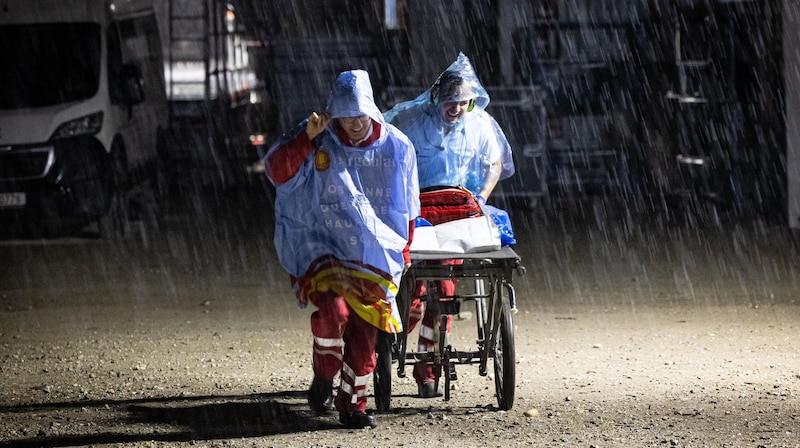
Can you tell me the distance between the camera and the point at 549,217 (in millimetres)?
16406

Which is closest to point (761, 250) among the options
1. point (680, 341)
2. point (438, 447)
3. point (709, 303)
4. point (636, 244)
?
point (636, 244)

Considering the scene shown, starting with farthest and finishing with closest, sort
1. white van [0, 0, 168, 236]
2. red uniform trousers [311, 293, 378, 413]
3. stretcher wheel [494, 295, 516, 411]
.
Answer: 1. white van [0, 0, 168, 236]
2. stretcher wheel [494, 295, 516, 411]
3. red uniform trousers [311, 293, 378, 413]

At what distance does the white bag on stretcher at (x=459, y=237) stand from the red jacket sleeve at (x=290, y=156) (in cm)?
70

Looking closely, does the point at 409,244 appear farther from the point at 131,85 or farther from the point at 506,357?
the point at 131,85

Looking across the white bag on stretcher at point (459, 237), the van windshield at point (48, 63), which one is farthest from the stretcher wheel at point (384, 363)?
the van windshield at point (48, 63)

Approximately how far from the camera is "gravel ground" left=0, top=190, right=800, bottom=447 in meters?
6.36

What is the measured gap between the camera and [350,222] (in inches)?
246

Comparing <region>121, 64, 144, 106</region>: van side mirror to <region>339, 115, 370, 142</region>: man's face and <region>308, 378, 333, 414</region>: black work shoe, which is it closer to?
<region>308, 378, 333, 414</region>: black work shoe

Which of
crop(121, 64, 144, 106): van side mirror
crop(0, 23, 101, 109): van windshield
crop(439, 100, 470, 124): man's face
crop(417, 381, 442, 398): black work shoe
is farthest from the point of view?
crop(121, 64, 144, 106): van side mirror

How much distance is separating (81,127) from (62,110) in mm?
291

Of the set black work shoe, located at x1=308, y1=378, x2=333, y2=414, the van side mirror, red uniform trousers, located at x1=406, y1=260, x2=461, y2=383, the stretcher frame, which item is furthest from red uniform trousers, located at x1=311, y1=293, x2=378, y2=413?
the van side mirror

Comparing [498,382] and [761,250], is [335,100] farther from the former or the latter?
[761,250]

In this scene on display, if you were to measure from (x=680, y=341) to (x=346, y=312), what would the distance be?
10.4ft

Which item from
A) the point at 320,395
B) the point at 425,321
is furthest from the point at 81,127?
the point at 320,395
